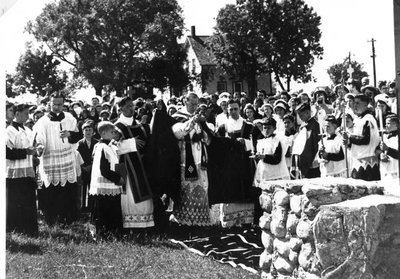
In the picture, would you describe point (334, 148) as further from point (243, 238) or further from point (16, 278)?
point (16, 278)

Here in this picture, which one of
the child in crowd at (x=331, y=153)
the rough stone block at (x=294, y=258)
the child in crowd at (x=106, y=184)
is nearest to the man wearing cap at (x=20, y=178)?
the child in crowd at (x=106, y=184)

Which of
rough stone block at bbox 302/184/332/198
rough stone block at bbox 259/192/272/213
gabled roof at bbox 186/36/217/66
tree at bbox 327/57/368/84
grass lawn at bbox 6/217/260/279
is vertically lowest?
grass lawn at bbox 6/217/260/279

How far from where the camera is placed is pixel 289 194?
3961 mm

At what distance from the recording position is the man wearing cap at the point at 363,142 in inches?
201

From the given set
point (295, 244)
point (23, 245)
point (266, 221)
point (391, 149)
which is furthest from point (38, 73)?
point (391, 149)

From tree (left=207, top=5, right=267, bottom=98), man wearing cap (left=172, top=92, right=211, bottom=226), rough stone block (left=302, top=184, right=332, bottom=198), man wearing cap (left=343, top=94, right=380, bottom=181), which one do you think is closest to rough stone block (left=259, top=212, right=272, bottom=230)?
rough stone block (left=302, top=184, right=332, bottom=198)

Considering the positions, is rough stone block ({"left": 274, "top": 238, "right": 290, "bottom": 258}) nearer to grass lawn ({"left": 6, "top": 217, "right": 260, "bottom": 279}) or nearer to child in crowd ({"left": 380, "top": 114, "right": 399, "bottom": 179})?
grass lawn ({"left": 6, "top": 217, "right": 260, "bottom": 279})

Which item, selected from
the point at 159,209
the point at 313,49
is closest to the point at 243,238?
the point at 159,209

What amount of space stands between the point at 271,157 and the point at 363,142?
110 cm

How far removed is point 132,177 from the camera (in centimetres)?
555

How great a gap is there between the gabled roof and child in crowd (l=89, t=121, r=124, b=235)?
99cm

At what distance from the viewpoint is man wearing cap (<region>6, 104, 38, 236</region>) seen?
5.59m

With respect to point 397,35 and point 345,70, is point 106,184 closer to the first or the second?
point 345,70

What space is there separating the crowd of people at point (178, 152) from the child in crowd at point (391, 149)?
0.28 m
